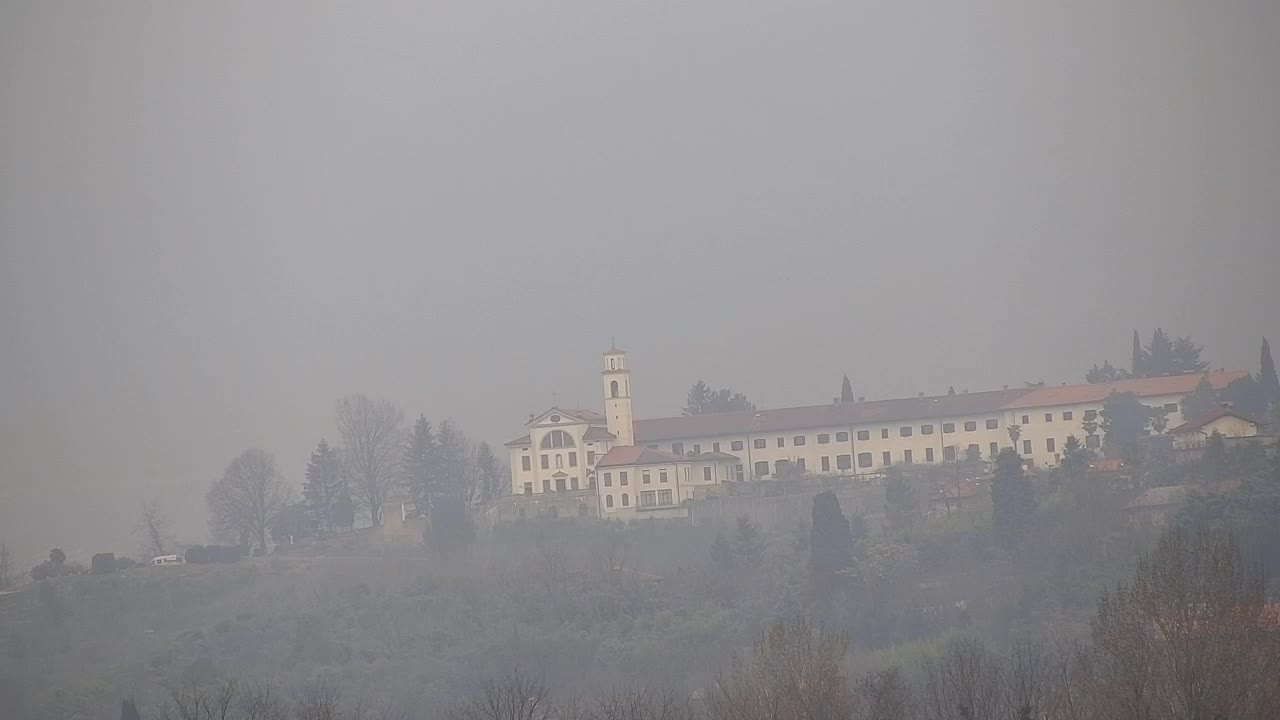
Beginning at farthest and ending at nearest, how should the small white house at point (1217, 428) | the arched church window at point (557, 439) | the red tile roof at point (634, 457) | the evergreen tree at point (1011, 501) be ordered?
the arched church window at point (557, 439) → the red tile roof at point (634, 457) → the small white house at point (1217, 428) → the evergreen tree at point (1011, 501)

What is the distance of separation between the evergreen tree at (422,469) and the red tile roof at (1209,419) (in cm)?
3324

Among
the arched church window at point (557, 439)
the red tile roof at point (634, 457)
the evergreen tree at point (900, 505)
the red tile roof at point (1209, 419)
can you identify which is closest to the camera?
the evergreen tree at point (900, 505)

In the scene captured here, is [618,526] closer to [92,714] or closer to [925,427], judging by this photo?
[925,427]

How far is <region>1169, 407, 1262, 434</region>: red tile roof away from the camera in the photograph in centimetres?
7231

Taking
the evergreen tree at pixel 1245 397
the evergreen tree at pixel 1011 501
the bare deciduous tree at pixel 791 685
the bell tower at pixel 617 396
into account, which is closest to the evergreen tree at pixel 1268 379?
the evergreen tree at pixel 1245 397

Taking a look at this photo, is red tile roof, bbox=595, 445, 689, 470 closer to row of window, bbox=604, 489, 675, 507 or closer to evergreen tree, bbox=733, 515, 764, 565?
row of window, bbox=604, 489, 675, 507

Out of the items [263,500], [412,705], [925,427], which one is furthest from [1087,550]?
[263,500]

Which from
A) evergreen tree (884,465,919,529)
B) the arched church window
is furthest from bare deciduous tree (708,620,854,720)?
the arched church window

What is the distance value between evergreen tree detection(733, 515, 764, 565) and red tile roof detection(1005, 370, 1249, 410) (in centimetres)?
1567

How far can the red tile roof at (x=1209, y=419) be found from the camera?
7231cm

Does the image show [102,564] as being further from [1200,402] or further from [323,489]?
[1200,402]

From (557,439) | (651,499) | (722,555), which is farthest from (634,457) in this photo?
(722,555)

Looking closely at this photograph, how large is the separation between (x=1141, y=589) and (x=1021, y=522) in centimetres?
2890

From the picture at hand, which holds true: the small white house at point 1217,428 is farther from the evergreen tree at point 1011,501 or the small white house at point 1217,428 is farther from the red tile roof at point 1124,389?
the evergreen tree at point 1011,501
